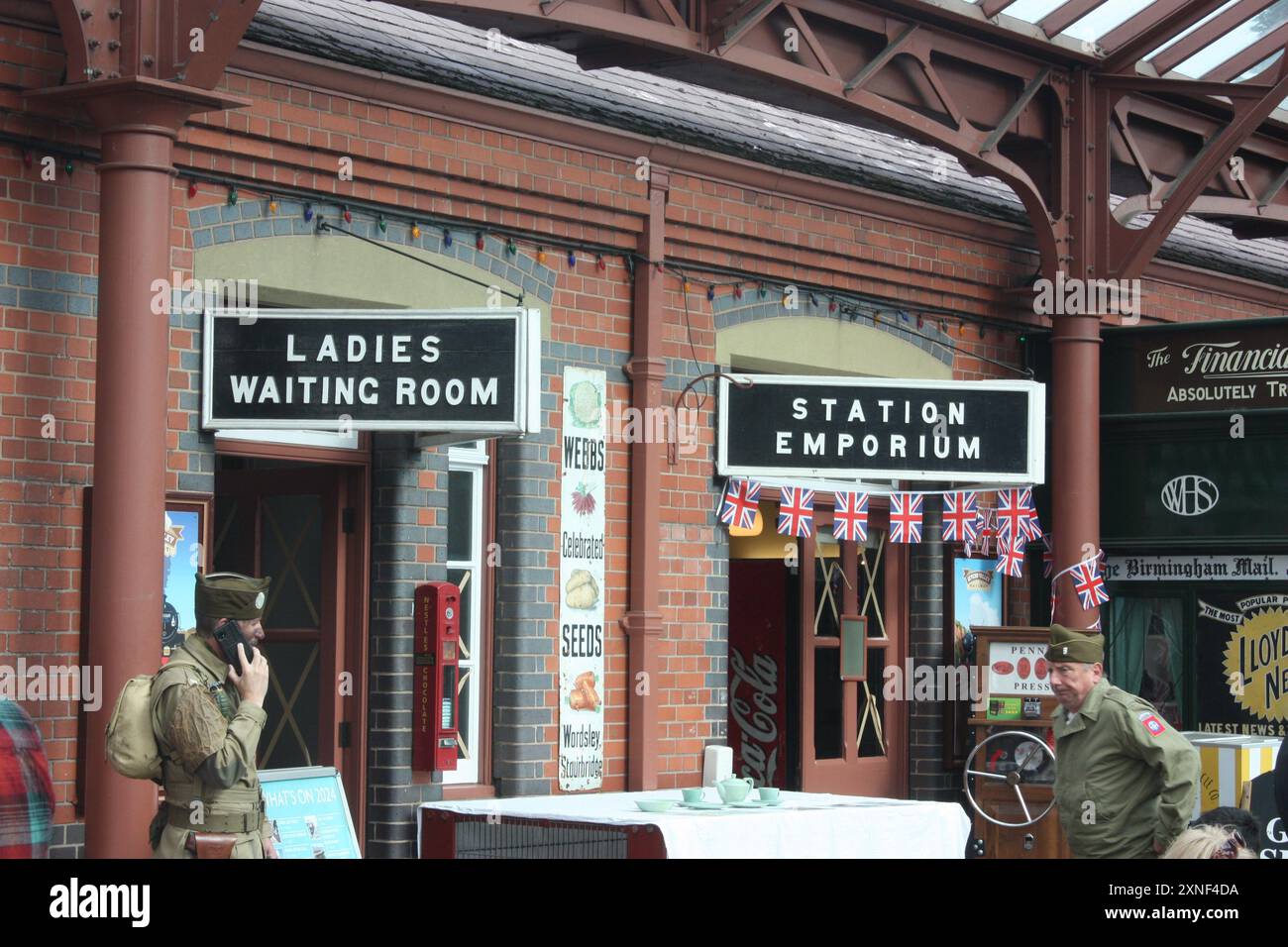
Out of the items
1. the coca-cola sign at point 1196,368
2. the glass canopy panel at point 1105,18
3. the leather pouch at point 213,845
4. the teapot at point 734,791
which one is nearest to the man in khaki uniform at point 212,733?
the leather pouch at point 213,845

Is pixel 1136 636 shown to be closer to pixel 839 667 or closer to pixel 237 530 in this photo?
pixel 839 667

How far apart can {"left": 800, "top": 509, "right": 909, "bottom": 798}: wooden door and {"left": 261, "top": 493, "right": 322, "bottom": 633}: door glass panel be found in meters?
3.65

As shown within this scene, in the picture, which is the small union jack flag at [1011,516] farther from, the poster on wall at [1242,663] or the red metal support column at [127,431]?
the red metal support column at [127,431]

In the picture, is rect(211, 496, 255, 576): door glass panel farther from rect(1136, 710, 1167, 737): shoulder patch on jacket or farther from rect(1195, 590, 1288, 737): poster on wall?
rect(1195, 590, 1288, 737): poster on wall

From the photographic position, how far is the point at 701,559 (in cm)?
1188

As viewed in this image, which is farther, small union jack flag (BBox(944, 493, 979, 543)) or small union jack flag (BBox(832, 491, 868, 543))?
small union jack flag (BBox(944, 493, 979, 543))

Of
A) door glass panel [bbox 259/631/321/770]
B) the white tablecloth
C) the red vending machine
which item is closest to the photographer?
the white tablecloth

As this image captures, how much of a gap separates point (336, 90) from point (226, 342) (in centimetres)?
148

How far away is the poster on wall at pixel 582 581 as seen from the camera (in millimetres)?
10984

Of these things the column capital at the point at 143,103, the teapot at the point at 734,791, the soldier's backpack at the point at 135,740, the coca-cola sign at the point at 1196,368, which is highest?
the column capital at the point at 143,103

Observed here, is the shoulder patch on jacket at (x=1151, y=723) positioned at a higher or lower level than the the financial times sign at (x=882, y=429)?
lower

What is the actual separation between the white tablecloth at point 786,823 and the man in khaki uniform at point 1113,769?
1.29 metres

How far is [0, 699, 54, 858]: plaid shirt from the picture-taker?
7.29 m

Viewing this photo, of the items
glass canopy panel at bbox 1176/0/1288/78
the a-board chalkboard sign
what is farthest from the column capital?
glass canopy panel at bbox 1176/0/1288/78
